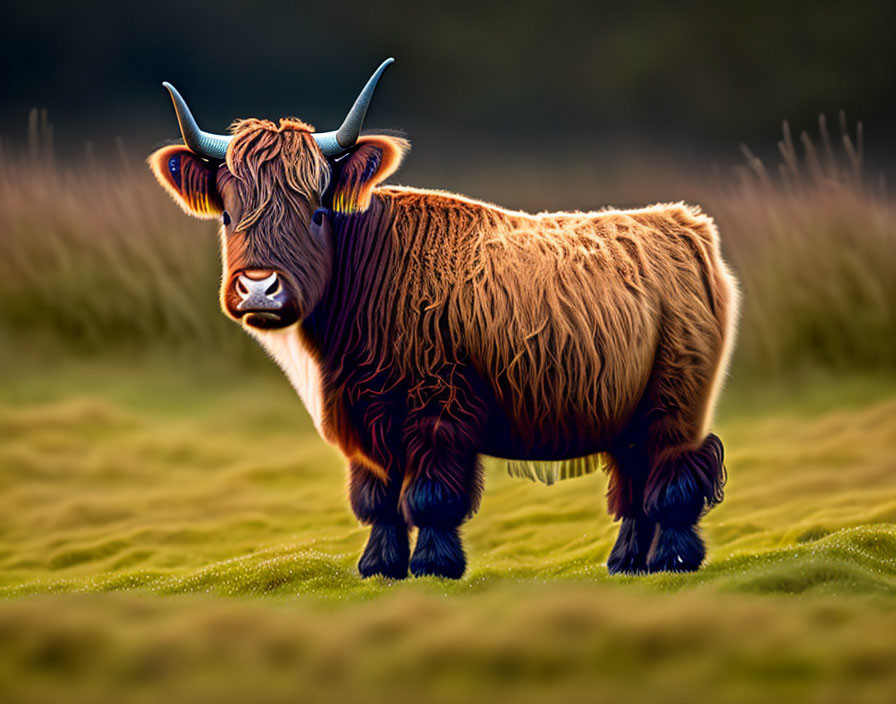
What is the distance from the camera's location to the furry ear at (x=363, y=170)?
23.1 ft

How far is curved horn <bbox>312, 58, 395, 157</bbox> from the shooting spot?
7016 mm

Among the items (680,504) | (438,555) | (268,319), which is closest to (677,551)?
(680,504)

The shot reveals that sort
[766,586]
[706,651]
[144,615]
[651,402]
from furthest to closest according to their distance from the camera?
[651,402]
[766,586]
[144,615]
[706,651]

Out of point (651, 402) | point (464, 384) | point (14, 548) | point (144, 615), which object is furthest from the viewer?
point (14, 548)

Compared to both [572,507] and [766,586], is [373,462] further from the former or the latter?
[572,507]

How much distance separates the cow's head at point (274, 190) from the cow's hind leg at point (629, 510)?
257cm

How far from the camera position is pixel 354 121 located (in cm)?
705

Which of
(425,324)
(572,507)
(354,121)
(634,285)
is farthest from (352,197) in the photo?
(572,507)

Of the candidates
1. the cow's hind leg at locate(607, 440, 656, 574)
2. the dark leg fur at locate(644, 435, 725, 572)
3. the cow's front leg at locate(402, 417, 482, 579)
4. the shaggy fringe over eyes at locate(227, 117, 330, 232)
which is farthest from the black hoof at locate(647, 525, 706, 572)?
the shaggy fringe over eyes at locate(227, 117, 330, 232)

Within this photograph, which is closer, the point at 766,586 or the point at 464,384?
the point at 766,586

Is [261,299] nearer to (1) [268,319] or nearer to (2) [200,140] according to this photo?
(1) [268,319]

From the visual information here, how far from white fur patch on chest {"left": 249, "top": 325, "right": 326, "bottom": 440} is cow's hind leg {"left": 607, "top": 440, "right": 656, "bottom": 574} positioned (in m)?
2.20

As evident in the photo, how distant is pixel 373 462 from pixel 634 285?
7.25 feet

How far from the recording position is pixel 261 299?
6547mm
